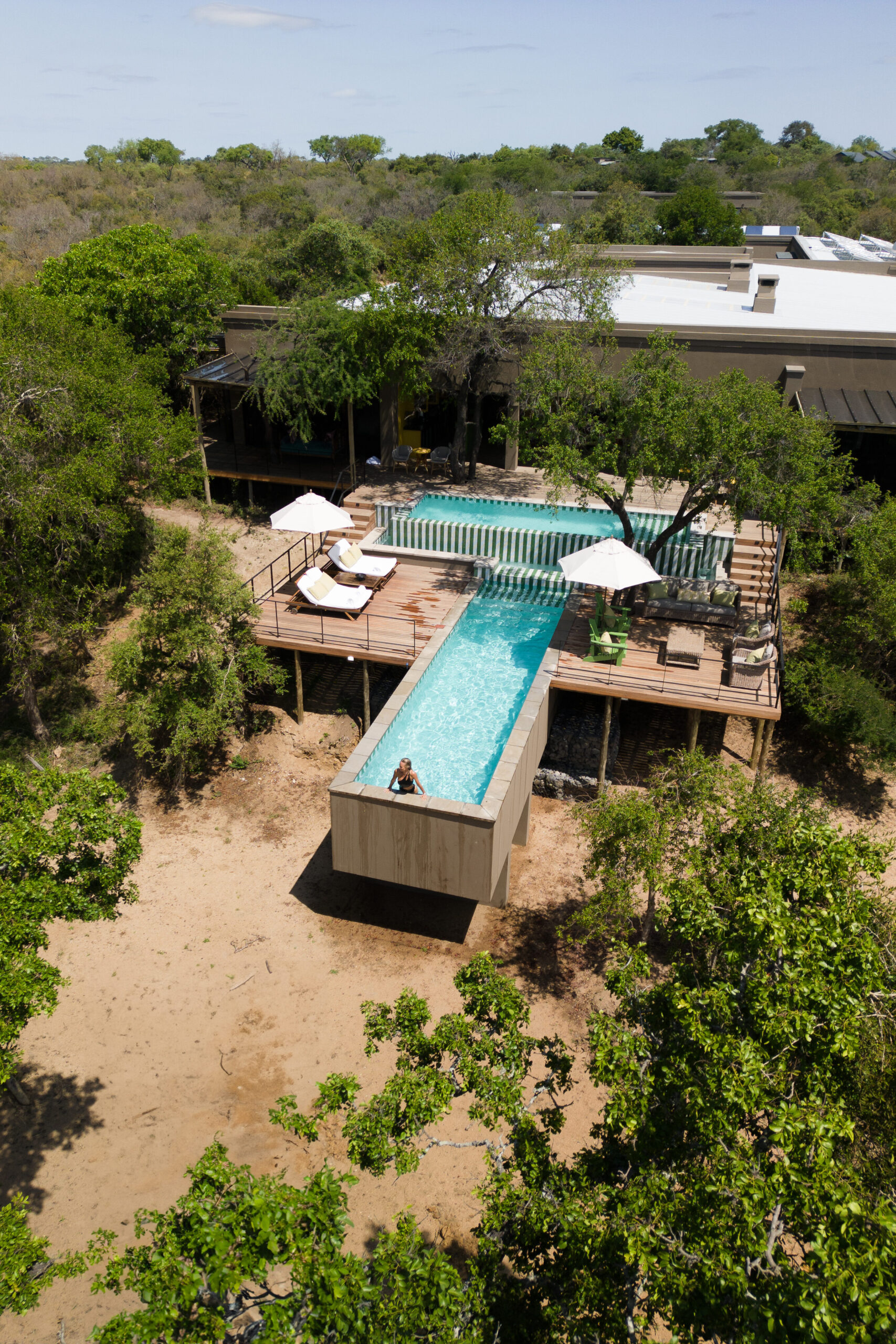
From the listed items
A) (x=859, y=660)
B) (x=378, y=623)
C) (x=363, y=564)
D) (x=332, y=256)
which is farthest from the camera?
(x=332, y=256)

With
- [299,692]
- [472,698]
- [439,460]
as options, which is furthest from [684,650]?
[439,460]

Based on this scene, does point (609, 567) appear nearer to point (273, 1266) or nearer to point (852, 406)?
point (852, 406)

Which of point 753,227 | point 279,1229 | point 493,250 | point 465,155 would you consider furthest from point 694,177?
point 279,1229

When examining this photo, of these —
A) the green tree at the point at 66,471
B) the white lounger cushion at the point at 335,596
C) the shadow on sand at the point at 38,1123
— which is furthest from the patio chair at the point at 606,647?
the shadow on sand at the point at 38,1123

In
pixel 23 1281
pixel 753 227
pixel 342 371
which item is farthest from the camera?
pixel 753 227

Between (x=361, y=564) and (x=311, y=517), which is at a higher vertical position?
(x=311, y=517)

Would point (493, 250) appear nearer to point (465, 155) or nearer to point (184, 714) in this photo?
point (184, 714)

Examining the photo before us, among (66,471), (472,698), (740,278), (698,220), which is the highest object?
(698,220)
